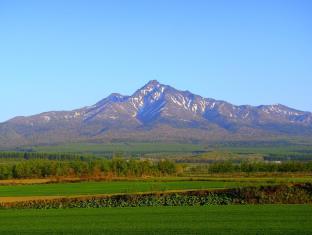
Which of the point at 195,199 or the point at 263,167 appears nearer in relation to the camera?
the point at 195,199

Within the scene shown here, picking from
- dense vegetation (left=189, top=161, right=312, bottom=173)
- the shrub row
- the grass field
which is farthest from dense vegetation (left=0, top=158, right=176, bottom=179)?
the grass field

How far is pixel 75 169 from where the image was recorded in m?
95.9

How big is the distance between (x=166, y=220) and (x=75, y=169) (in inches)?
2440

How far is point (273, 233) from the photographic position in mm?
28781

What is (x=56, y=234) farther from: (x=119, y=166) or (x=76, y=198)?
(x=119, y=166)

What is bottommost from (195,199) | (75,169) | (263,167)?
(195,199)

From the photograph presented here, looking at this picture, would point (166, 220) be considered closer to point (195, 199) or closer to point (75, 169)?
point (195, 199)

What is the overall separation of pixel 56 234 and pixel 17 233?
204 centimetres

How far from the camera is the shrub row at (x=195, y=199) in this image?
156 ft

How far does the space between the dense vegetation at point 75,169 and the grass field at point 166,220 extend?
50.8 m

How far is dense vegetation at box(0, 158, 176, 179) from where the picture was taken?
94.1 metres

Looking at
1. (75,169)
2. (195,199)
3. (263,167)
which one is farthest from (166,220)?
(263,167)

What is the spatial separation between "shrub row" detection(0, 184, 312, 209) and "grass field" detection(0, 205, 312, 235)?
512cm

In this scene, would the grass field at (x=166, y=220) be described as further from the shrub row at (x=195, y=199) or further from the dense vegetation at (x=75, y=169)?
the dense vegetation at (x=75, y=169)
